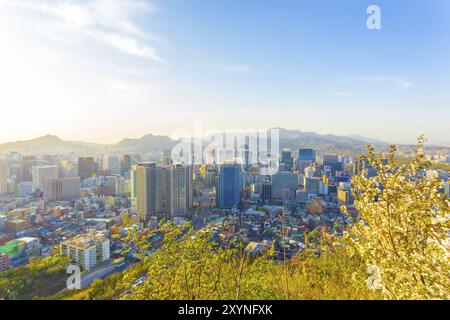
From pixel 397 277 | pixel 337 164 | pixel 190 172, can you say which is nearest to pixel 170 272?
pixel 397 277

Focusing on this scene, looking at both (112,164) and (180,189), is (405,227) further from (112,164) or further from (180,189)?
(112,164)

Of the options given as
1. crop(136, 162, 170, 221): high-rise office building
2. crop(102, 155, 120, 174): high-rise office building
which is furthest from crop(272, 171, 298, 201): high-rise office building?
crop(102, 155, 120, 174): high-rise office building

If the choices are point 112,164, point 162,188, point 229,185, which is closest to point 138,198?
point 162,188

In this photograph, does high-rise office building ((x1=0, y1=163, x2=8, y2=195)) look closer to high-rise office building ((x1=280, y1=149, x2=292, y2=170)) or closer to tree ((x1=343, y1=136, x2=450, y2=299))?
tree ((x1=343, y1=136, x2=450, y2=299))
